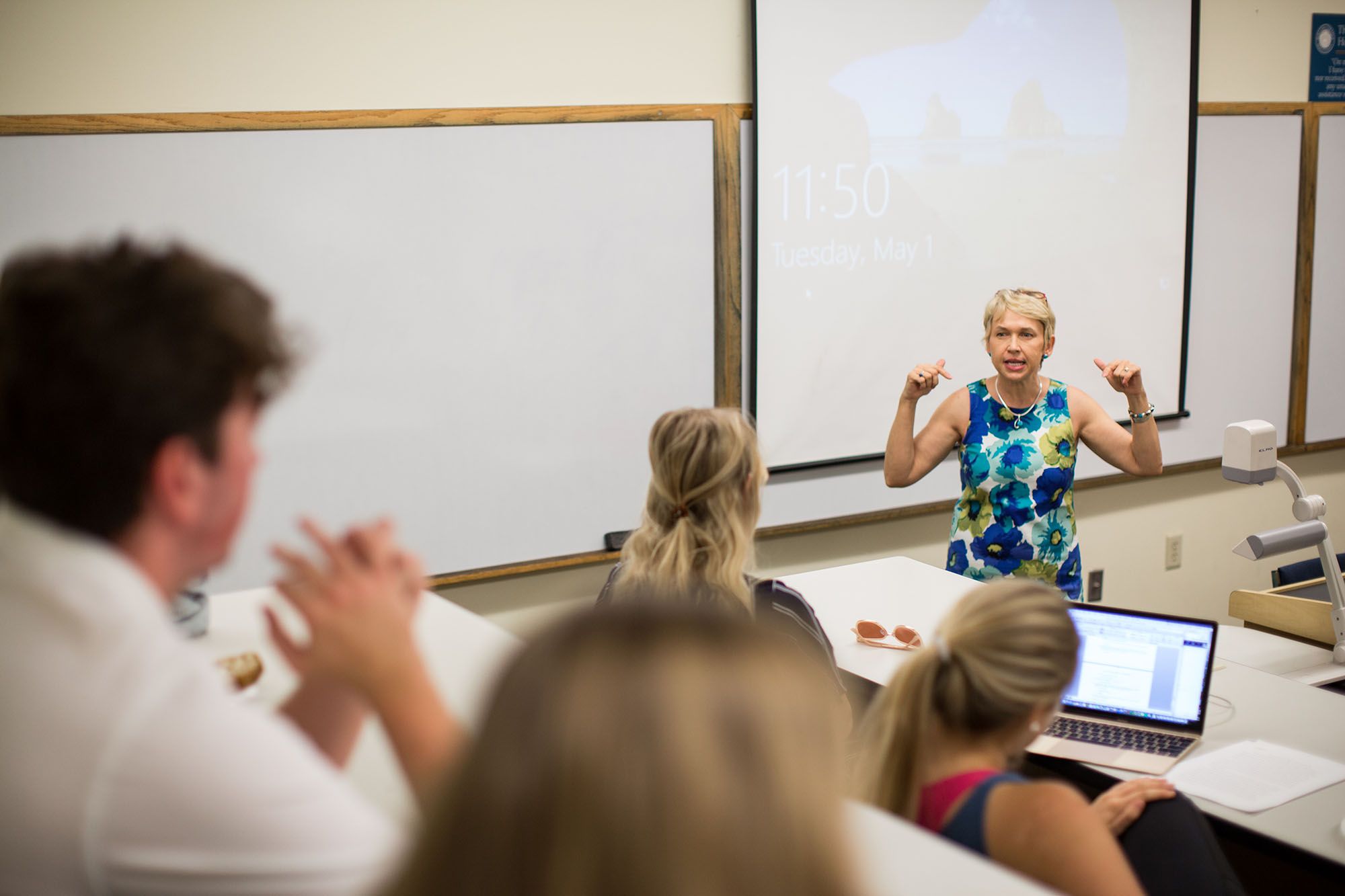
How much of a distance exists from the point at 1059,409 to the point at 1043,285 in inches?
45.3

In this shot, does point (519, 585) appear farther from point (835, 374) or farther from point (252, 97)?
point (252, 97)

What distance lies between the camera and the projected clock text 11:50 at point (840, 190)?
342 centimetres

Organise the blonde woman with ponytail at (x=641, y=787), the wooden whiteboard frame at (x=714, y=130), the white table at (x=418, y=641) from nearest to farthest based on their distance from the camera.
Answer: the blonde woman with ponytail at (x=641, y=787)
the white table at (x=418, y=641)
the wooden whiteboard frame at (x=714, y=130)

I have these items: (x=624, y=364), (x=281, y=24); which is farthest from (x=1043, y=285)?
(x=281, y=24)

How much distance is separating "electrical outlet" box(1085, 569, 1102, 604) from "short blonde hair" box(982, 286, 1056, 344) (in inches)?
71.2

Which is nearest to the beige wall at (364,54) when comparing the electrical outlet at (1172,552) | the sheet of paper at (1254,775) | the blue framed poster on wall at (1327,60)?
the sheet of paper at (1254,775)

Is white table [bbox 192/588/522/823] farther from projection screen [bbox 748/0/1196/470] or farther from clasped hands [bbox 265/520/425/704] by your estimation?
projection screen [bbox 748/0/1196/470]

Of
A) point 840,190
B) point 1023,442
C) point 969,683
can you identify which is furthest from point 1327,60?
point 969,683

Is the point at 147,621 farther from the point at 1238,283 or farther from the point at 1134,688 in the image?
the point at 1238,283

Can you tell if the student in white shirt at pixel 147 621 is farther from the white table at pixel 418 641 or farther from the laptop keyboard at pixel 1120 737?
the laptop keyboard at pixel 1120 737

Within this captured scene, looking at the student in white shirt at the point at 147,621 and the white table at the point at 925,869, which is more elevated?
the student in white shirt at the point at 147,621

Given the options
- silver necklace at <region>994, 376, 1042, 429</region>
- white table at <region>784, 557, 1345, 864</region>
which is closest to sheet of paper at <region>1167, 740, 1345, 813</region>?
white table at <region>784, 557, 1345, 864</region>

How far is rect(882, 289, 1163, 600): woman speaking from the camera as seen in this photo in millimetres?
2900

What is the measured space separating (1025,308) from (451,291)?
5.00ft
